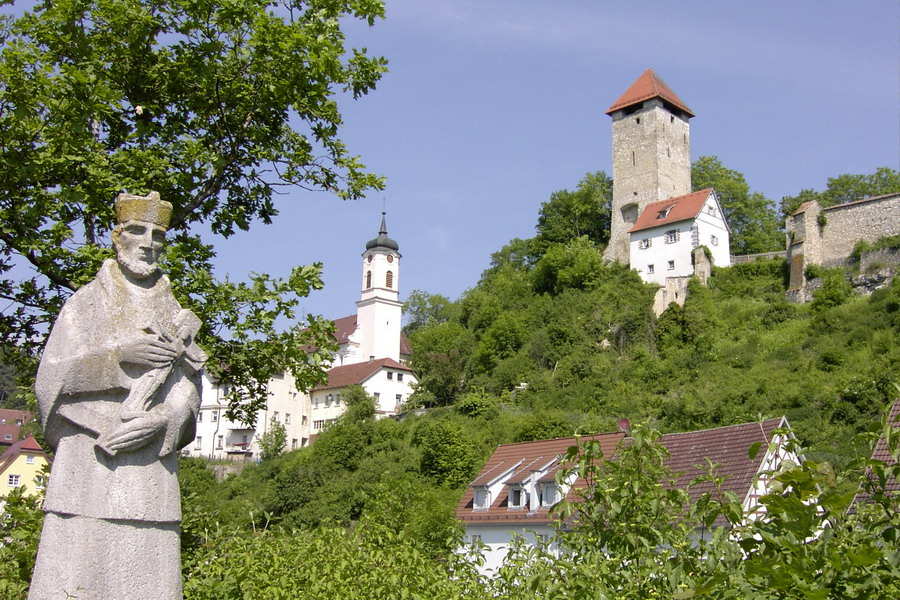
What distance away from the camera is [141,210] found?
173 inches

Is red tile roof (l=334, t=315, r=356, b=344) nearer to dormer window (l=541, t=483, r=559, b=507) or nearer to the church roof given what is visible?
the church roof

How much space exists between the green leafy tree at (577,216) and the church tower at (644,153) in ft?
14.4

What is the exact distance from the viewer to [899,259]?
5019cm

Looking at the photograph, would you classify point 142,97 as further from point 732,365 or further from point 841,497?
point 732,365

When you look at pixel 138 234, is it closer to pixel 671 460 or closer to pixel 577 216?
pixel 671 460

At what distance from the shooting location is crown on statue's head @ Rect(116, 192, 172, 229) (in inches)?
172

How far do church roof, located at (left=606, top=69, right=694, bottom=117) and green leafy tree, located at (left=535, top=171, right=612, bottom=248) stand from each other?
21.5 feet

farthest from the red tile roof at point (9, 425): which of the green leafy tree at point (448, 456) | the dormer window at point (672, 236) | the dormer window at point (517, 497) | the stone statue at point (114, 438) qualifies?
the stone statue at point (114, 438)


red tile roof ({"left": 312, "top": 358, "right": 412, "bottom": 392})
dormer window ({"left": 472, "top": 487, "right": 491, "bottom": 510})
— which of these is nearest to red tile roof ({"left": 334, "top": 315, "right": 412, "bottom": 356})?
red tile roof ({"left": 312, "top": 358, "right": 412, "bottom": 392})

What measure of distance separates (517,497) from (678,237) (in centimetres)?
3233

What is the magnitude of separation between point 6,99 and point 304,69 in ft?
10.7

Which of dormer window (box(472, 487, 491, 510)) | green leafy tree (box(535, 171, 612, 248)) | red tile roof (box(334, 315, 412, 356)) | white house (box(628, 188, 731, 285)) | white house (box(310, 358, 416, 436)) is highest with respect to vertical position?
green leafy tree (box(535, 171, 612, 248))

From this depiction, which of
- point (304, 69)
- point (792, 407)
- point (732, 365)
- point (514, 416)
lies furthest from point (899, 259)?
point (304, 69)

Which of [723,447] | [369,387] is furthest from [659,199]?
[723,447]
